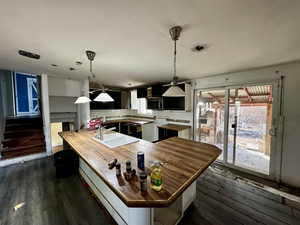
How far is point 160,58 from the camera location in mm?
2182

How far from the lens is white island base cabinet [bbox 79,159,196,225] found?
1135 mm

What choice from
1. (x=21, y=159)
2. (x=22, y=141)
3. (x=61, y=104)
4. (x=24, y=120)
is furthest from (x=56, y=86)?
(x=21, y=159)

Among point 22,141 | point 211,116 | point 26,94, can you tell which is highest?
point 26,94

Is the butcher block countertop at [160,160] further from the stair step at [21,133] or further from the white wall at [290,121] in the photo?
the stair step at [21,133]

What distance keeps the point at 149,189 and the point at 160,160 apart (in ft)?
1.70

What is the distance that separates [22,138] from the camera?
3562 mm

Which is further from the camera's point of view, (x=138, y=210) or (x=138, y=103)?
(x=138, y=103)

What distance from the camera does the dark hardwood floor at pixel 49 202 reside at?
166 cm

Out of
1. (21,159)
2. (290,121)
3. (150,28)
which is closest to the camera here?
(150,28)

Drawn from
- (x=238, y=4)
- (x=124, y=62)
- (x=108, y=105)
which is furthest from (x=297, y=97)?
(x=108, y=105)

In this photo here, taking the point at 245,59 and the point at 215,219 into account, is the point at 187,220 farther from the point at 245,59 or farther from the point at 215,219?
the point at 245,59

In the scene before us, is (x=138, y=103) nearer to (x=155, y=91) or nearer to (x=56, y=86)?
(x=155, y=91)

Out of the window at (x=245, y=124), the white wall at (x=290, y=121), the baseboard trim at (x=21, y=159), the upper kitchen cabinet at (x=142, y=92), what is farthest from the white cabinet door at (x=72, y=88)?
the white wall at (x=290, y=121)

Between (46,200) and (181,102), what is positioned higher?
(181,102)
